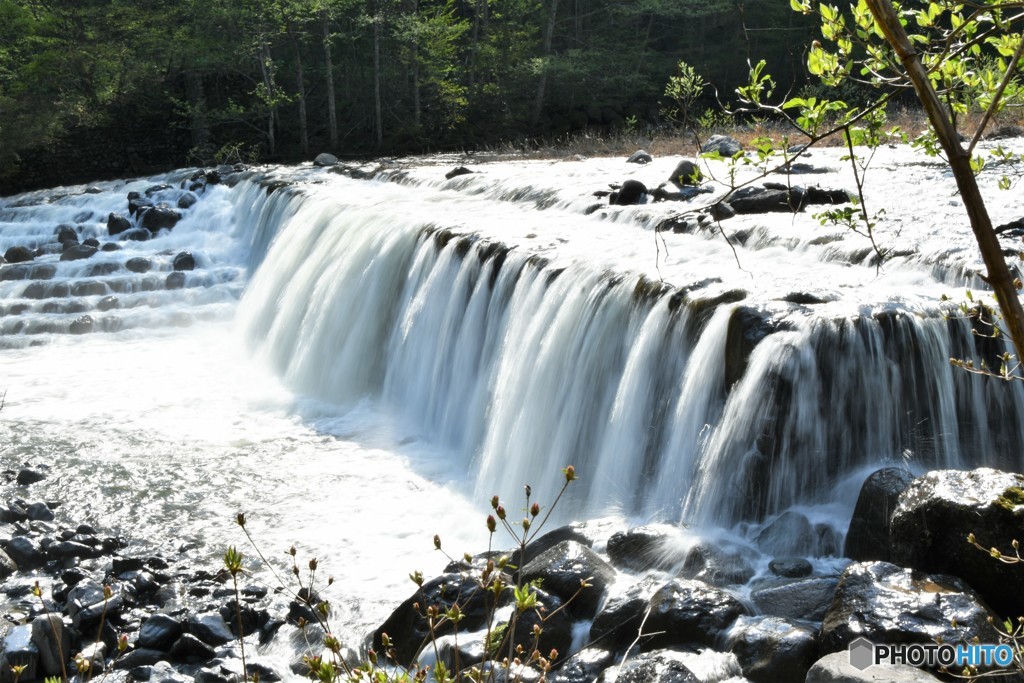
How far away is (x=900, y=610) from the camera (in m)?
4.88

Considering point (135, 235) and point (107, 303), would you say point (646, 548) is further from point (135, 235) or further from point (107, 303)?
point (135, 235)

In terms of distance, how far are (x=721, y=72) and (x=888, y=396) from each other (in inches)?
1202

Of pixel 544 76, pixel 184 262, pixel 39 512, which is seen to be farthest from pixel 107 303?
pixel 544 76

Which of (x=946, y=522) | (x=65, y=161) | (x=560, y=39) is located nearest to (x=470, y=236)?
(x=946, y=522)

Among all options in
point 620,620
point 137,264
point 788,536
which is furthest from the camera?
point 137,264

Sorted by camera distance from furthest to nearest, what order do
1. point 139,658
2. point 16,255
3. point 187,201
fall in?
point 187,201
point 16,255
point 139,658

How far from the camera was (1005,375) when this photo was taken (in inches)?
126

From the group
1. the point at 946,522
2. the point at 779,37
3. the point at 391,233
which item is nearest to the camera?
the point at 946,522

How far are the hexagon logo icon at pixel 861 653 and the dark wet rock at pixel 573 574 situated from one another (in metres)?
1.75

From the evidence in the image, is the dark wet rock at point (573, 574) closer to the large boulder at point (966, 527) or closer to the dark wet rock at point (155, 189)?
the large boulder at point (966, 527)

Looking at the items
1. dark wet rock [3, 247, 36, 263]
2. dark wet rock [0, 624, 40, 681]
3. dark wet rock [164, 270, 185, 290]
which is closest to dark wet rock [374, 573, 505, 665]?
dark wet rock [0, 624, 40, 681]

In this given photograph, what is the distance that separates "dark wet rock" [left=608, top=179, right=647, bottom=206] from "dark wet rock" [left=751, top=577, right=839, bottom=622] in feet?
24.9

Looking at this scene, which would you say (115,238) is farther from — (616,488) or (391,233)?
(616,488)

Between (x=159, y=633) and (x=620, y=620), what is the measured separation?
3.11 meters
